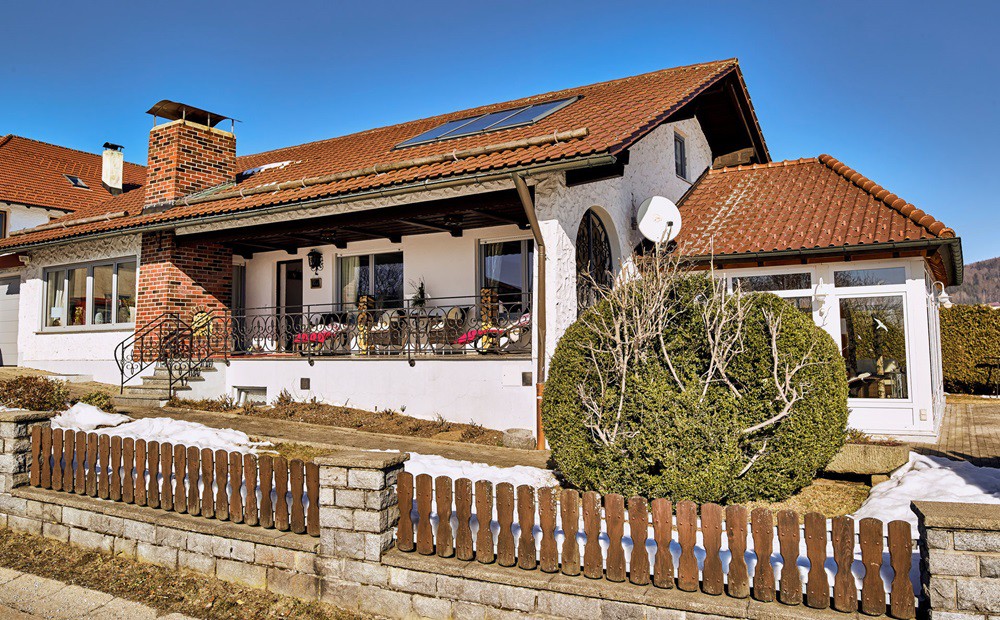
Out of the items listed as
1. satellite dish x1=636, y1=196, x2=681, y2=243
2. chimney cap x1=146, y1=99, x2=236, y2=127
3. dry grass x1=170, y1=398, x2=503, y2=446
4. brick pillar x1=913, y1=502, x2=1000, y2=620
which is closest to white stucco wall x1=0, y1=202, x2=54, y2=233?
chimney cap x1=146, y1=99, x2=236, y2=127

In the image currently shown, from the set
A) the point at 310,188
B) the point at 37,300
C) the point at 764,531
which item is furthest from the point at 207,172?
the point at 764,531

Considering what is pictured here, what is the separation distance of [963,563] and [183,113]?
14.1 meters

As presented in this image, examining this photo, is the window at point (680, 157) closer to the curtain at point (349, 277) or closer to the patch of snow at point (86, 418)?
the curtain at point (349, 277)

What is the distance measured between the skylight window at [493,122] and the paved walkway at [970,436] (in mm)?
7344

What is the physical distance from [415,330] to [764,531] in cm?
758

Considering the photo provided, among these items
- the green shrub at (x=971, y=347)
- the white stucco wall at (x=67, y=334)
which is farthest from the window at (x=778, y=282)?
the white stucco wall at (x=67, y=334)

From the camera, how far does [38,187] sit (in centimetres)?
2209

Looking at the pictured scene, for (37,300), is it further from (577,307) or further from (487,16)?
(577,307)

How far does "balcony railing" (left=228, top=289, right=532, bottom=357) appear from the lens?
9789 millimetres

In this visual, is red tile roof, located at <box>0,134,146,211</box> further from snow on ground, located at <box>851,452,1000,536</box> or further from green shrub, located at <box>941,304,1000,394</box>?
green shrub, located at <box>941,304,1000,394</box>

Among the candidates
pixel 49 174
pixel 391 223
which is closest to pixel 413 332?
pixel 391 223

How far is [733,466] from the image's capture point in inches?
209

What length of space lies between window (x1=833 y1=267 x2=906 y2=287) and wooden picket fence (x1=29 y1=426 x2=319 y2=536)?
8382 mm

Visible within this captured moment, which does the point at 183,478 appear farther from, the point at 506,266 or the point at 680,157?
the point at 680,157
